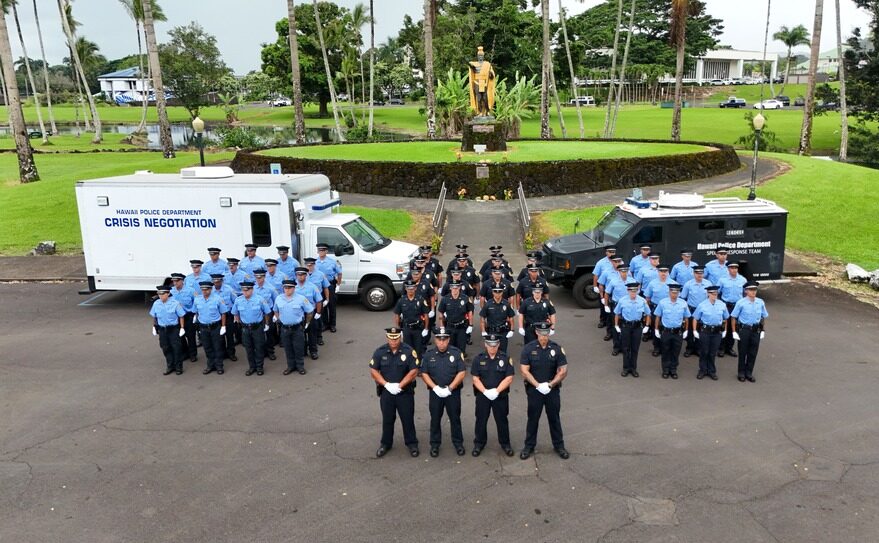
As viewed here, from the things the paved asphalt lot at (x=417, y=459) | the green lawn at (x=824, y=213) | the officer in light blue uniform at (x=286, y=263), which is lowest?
the paved asphalt lot at (x=417, y=459)

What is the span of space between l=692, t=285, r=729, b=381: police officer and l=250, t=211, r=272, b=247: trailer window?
8.35m

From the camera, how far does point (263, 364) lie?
10.6m

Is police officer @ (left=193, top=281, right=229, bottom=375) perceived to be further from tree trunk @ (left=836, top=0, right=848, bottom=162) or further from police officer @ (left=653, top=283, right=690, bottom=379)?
tree trunk @ (left=836, top=0, right=848, bottom=162)

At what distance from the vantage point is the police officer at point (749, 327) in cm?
962

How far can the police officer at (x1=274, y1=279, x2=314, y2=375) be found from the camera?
1020cm

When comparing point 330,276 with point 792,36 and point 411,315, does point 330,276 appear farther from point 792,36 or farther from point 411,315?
point 792,36

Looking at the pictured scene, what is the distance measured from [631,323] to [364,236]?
6.41 m

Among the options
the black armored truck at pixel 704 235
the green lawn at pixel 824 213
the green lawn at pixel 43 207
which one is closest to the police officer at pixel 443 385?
the black armored truck at pixel 704 235

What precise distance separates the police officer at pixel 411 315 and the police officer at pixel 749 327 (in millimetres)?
4802

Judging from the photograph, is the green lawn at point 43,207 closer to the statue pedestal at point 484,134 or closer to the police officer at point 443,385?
the statue pedestal at point 484,134

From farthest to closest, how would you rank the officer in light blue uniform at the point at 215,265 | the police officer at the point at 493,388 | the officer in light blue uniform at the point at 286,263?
the officer in light blue uniform at the point at 286,263, the officer in light blue uniform at the point at 215,265, the police officer at the point at 493,388

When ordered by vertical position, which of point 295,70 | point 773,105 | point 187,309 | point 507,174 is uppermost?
point 295,70

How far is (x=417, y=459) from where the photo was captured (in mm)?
7664

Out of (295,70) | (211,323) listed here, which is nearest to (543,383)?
(211,323)
